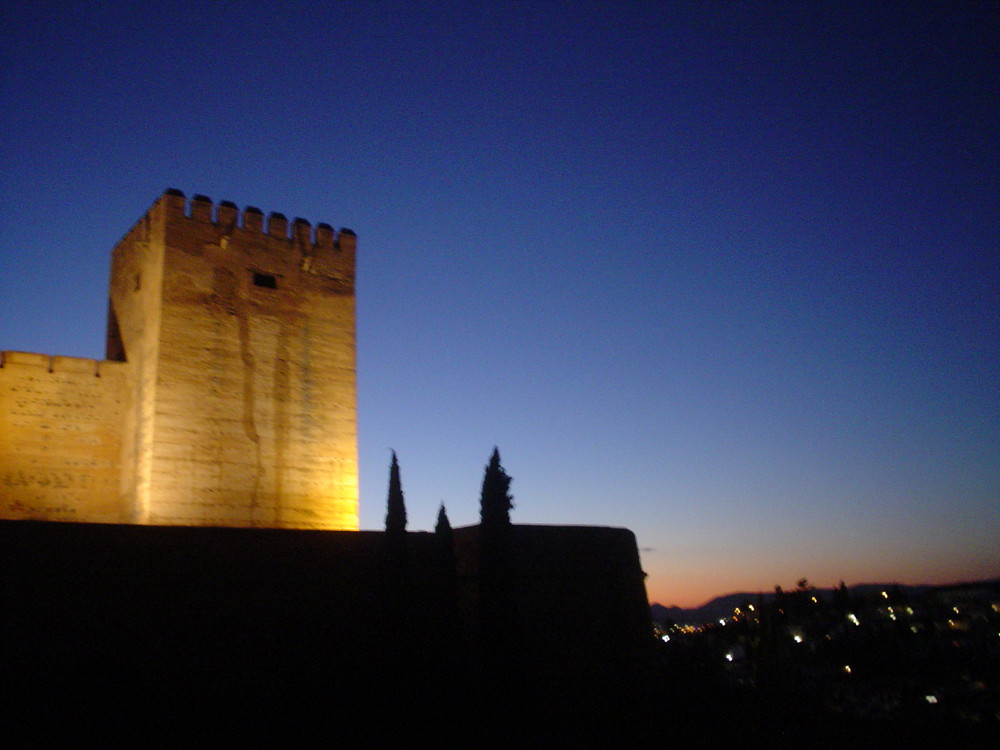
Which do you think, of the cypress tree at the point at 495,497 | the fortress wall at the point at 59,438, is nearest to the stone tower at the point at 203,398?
the fortress wall at the point at 59,438

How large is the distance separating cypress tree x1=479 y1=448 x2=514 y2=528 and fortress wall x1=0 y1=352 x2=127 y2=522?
22.2 feet

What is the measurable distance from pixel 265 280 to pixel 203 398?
246 cm

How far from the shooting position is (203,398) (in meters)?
→ 15.0

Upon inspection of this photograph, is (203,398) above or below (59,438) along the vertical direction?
above

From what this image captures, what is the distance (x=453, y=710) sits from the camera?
10.6 m

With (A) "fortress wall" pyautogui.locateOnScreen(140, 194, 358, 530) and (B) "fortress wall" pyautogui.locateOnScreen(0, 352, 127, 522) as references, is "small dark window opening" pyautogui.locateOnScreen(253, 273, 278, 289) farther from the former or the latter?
(B) "fortress wall" pyautogui.locateOnScreen(0, 352, 127, 522)

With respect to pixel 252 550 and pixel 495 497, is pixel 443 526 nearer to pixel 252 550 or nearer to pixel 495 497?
pixel 495 497

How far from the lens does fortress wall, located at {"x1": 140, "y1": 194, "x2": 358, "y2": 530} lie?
48.2 feet

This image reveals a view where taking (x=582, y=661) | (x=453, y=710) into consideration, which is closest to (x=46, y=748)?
(x=453, y=710)

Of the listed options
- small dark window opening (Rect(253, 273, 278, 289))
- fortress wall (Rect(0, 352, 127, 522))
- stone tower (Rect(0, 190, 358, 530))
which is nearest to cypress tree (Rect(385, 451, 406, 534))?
stone tower (Rect(0, 190, 358, 530))

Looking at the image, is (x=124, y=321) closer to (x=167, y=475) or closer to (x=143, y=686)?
(x=167, y=475)

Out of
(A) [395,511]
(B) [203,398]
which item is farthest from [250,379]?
(A) [395,511]

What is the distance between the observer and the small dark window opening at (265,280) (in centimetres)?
1605

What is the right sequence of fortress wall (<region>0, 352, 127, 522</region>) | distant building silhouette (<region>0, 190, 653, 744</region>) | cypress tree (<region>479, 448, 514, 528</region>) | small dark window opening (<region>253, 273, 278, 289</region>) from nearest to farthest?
1. distant building silhouette (<region>0, 190, 653, 744</region>)
2. cypress tree (<region>479, 448, 514, 528</region>)
3. fortress wall (<region>0, 352, 127, 522</region>)
4. small dark window opening (<region>253, 273, 278, 289</region>)
